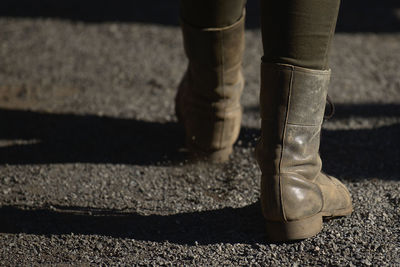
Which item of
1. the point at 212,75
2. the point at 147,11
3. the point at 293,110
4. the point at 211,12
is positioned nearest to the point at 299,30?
the point at 293,110

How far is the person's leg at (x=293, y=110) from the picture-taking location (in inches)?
69.6

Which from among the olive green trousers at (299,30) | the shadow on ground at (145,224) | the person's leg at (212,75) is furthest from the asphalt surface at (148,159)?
the olive green trousers at (299,30)

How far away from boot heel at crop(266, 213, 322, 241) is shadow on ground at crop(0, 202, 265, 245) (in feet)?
0.22

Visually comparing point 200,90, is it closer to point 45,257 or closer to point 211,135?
point 211,135

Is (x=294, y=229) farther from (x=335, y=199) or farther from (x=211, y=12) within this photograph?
(x=211, y=12)

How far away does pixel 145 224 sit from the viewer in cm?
210

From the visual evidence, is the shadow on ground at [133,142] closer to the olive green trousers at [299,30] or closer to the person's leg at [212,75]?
the person's leg at [212,75]

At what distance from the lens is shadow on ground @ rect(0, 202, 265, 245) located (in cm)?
202

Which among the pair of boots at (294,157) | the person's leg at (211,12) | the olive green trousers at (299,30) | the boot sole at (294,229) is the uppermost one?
the olive green trousers at (299,30)

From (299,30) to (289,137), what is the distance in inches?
12.4

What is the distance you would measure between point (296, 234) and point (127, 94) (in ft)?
5.47

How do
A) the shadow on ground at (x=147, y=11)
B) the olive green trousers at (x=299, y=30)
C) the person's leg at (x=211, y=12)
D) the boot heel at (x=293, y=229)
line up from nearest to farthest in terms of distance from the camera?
the olive green trousers at (x=299, y=30) → the boot heel at (x=293, y=229) → the person's leg at (x=211, y=12) → the shadow on ground at (x=147, y=11)

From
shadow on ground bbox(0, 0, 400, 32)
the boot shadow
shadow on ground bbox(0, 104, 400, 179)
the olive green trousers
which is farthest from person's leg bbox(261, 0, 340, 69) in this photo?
shadow on ground bbox(0, 0, 400, 32)

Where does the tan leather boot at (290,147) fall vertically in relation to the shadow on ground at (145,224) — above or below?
above
